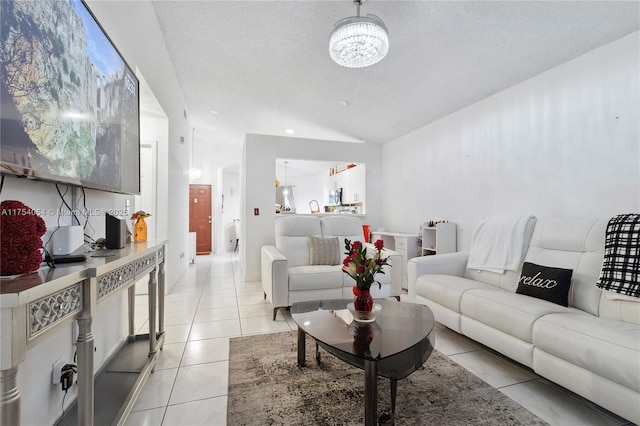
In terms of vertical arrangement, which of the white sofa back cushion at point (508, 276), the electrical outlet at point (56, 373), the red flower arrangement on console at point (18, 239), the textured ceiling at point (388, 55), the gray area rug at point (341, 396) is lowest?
the gray area rug at point (341, 396)

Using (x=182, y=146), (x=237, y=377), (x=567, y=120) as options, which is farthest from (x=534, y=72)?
(x=182, y=146)

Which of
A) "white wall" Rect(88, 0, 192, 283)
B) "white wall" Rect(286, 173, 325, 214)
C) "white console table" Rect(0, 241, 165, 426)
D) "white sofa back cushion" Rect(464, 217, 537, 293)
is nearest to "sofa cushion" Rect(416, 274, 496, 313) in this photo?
"white sofa back cushion" Rect(464, 217, 537, 293)

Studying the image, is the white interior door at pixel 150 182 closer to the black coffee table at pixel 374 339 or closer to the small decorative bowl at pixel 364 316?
the black coffee table at pixel 374 339

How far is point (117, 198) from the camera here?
2.06 metres

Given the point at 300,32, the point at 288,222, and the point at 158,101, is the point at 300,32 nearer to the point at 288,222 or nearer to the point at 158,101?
the point at 158,101

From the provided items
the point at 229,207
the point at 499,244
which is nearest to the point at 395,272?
the point at 499,244

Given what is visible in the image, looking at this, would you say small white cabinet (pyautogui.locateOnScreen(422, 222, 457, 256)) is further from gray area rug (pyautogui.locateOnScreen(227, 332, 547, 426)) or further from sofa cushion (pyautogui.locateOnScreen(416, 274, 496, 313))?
gray area rug (pyautogui.locateOnScreen(227, 332, 547, 426))

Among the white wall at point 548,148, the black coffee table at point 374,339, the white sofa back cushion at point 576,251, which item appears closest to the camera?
the black coffee table at point 374,339

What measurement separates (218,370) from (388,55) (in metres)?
3.24

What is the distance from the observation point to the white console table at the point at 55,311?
67cm

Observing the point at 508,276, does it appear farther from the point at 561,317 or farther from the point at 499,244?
the point at 561,317

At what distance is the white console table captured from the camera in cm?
67

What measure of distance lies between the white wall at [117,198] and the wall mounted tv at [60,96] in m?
0.16

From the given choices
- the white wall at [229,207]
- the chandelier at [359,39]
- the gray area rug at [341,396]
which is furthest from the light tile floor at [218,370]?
the white wall at [229,207]
